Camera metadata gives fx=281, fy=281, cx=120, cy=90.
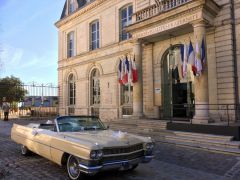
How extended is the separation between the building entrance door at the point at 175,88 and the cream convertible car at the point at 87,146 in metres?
8.86

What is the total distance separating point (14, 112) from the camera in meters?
35.5

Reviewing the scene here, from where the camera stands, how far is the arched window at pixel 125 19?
19844 mm

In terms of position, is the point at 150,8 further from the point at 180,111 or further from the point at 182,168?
the point at 182,168

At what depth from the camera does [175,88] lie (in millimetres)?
16359

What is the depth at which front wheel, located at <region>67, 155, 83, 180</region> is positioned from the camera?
→ 5.85 m

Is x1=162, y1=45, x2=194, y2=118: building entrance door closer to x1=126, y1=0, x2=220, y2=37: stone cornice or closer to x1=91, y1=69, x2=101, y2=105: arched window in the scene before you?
x1=126, y1=0, x2=220, y2=37: stone cornice

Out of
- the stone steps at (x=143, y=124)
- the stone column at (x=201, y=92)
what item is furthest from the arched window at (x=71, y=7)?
the stone column at (x=201, y=92)

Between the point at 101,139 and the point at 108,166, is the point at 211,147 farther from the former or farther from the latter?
the point at 108,166

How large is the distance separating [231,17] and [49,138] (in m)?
10.4

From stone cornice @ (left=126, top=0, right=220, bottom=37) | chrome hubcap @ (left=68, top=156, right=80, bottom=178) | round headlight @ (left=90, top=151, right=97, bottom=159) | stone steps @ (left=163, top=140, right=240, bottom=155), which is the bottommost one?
stone steps @ (left=163, top=140, right=240, bottom=155)

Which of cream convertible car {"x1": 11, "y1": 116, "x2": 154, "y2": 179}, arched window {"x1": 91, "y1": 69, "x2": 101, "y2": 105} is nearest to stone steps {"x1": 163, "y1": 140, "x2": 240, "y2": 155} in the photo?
cream convertible car {"x1": 11, "y1": 116, "x2": 154, "y2": 179}

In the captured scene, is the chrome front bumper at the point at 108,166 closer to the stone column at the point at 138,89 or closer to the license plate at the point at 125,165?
the license plate at the point at 125,165

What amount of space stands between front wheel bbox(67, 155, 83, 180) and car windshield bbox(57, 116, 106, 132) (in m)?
1.00

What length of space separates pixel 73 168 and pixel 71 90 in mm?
20459
